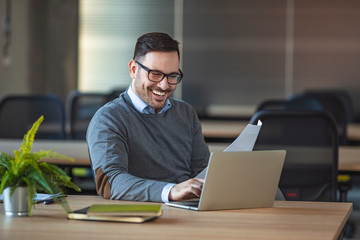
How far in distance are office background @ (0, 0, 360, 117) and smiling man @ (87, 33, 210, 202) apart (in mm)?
4920

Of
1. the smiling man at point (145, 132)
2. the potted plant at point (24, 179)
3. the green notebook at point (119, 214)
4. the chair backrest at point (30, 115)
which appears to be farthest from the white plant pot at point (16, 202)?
the chair backrest at point (30, 115)

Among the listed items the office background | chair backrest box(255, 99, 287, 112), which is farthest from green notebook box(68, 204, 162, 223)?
the office background

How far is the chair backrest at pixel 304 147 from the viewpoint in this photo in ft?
9.95

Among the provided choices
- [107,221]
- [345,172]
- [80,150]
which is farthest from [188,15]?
[107,221]

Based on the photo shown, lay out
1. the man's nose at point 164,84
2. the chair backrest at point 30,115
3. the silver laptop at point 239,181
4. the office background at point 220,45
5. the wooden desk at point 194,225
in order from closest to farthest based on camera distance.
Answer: the wooden desk at point 194,225 < the silver laptop at point 239,181 < the man's nose at point 164,84 < the chair backrest at point 30,115 < the office background at point 220,45

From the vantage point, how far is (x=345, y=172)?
316cm

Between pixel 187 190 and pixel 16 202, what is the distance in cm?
50

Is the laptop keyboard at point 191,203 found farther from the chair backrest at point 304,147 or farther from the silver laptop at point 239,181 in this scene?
the chair backrest at point 304,147

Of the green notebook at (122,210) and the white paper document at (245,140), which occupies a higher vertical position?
the white paper document at (245,140)

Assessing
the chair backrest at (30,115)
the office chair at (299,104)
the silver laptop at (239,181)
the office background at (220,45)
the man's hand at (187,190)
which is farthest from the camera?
the office background at (220,45)

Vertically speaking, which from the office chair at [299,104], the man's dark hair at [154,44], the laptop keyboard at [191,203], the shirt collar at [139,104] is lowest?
the office chair at [299,104]

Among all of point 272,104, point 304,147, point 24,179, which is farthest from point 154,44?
point 272,104

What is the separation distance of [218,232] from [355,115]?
5851 mm

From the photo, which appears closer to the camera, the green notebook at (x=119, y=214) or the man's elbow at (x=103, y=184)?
the green notebook at (x=119, y=214)
